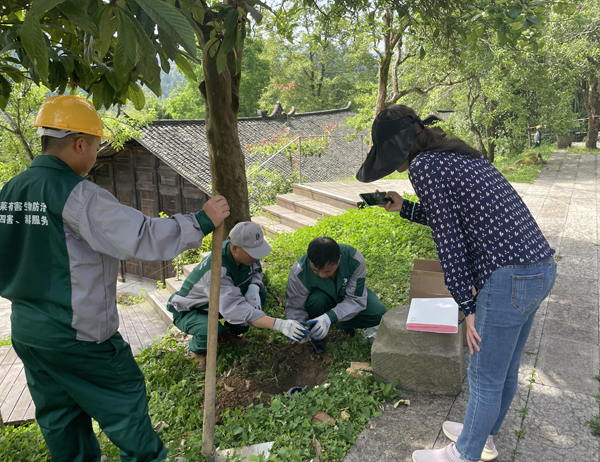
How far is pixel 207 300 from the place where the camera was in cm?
346

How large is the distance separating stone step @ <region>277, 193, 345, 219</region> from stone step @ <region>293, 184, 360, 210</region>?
0.08 m

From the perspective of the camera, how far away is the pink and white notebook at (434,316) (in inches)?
107

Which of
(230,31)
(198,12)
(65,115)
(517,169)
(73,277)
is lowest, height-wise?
(517,169)

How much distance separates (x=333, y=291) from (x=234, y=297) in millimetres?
785

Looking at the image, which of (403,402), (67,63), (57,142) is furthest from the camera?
(403,402)

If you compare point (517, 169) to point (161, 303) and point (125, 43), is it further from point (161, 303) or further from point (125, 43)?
point (125, 43)

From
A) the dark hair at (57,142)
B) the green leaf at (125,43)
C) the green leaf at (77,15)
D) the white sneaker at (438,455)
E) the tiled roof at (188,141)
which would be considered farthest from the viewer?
the tiled roof at (188,141)

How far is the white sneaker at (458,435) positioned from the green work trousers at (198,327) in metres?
1.84

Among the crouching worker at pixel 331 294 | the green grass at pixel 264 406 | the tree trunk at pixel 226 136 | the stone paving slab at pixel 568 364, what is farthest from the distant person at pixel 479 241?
the tree trunk at pixel 226 136

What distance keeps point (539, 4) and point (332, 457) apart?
10.2 ft

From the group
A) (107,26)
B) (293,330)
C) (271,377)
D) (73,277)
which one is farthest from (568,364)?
(107,26)

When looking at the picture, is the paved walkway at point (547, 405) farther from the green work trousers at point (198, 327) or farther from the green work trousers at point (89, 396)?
the green work trousers at point (198, 327)

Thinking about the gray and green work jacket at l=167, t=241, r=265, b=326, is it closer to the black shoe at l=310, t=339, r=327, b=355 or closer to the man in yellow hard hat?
the black shoe at l=310, t=339, r=327, b=355

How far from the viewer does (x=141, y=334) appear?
5672 mm
